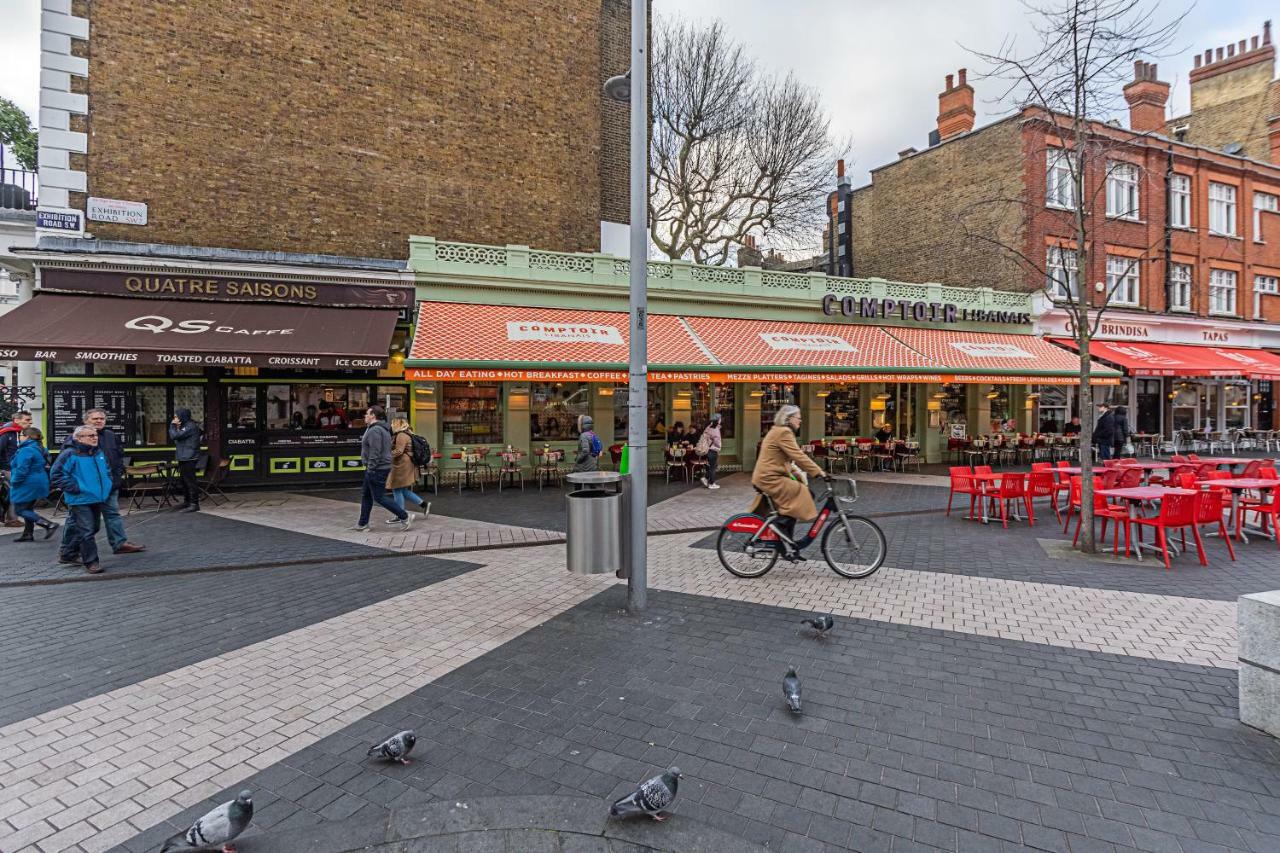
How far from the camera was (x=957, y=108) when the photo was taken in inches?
962

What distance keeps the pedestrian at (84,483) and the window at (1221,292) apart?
34553mm

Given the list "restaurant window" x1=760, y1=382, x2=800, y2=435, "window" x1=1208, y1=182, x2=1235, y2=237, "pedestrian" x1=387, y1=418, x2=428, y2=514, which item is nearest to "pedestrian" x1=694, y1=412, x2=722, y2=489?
"restaurant window" x1=760, y1=382, x2=800, y2=435

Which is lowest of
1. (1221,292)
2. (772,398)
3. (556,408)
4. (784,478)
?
(784,478)

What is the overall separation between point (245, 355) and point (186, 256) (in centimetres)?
340

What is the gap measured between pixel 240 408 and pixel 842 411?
16.4 meters

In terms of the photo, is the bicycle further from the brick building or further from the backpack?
the brick building

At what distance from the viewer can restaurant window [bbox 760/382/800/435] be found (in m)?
18.1

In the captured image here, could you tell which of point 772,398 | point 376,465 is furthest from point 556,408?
point 376,465

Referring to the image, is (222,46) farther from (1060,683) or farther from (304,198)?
(1060,683)

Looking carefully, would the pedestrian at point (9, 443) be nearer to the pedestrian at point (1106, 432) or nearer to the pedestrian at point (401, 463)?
the pedestrian at point (401, 463)

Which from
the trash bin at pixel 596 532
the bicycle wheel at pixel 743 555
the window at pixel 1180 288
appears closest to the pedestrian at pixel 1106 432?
the window at pixel 1180 288

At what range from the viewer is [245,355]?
1156 cm

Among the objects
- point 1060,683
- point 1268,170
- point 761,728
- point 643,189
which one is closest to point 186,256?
point 643,189

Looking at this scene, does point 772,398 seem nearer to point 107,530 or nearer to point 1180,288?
point 107,530
